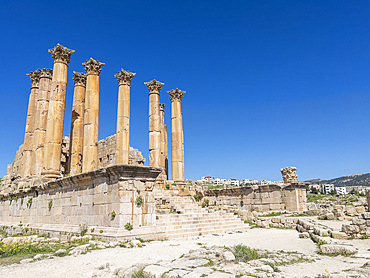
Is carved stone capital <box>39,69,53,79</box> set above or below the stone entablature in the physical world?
above

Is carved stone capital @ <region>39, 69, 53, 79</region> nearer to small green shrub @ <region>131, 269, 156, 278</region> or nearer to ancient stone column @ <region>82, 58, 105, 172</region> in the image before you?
ancient stone column @ <region>82, 58, 105, 172</region>

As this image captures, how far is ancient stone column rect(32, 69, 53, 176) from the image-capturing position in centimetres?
1813

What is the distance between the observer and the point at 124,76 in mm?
20266

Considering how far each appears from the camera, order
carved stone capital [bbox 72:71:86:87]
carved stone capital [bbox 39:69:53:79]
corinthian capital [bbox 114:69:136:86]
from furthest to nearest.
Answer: carved stone capital [bbox 72:71:86:87] < corinthian capital [bbox 114:69:136:86] < carved stone capital [bbox 39:69:53:79]

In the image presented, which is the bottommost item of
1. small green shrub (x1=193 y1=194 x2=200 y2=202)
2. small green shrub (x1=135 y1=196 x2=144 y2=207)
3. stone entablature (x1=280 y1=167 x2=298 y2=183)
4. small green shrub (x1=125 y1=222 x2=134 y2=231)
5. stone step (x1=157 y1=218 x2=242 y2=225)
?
stone step (x1=157 y1=218 x2=242 y2=225)

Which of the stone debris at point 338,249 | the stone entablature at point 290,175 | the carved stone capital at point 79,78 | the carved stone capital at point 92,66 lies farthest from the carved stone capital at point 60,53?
the stone debris at point 338,249

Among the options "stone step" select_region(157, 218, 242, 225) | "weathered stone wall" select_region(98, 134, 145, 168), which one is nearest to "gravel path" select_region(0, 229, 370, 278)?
"stone step" select_region(157, 218, 242, 225)

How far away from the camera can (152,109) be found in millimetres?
22703

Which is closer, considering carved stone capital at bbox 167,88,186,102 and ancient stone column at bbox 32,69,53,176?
ancient stone column at bbox 32,69,53,176

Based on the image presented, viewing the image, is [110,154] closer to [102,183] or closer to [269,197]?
[269,197]

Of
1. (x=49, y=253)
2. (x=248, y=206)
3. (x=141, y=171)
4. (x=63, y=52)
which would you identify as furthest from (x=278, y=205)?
(x=63, y=52)

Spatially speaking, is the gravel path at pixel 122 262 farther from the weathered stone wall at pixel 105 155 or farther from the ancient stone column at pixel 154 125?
the weathered stone wall at pixel 105 155

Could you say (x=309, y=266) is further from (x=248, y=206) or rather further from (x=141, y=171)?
(x=248, y=206)

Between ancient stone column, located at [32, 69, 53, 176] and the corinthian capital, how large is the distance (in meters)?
4.69
